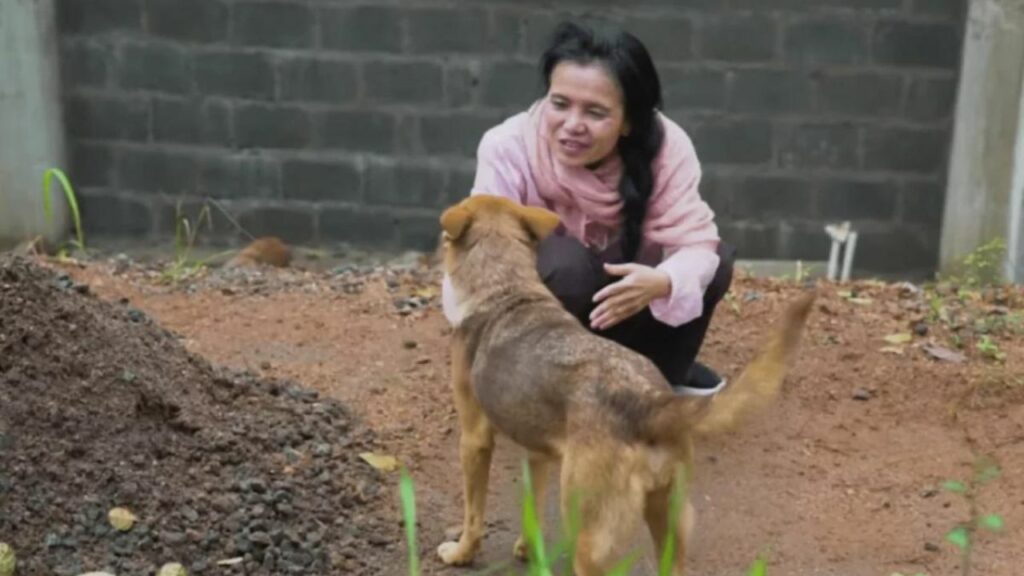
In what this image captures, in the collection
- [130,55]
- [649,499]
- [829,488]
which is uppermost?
[130,55]

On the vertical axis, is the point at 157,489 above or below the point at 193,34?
below

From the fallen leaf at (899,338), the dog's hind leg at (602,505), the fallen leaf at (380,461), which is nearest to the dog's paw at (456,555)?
the fallen leaf at (380,461)

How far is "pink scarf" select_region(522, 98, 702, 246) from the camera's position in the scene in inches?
176

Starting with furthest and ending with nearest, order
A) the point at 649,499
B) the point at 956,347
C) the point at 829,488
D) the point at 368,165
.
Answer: the point at 368,165, the point at 956,347, the point at 829,488, the point at 649,499

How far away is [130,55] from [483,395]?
4.77 metres

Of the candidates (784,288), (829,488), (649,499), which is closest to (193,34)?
(784,288)

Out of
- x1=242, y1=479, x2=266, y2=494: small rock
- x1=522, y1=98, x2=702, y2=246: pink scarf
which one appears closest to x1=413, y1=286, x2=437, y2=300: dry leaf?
x1=522, y1=98, x2=702, y2=246: pink scarf

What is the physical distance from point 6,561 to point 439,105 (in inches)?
179

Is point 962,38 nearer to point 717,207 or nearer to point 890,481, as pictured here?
point 717,207

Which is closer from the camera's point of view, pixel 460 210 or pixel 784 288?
pixel 460 210

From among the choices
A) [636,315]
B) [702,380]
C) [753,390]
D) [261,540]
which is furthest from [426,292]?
[753,390]

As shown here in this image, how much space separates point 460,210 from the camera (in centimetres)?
396

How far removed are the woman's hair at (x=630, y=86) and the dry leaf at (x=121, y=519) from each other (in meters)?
1.65

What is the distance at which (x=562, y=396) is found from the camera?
3.59 metres
